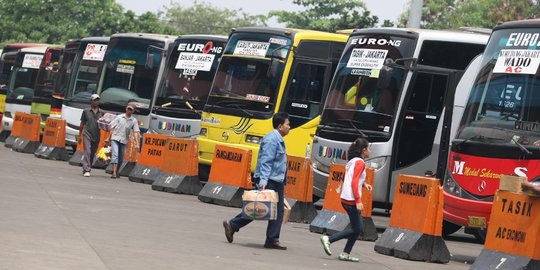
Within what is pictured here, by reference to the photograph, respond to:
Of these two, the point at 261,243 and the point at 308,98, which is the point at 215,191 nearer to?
the point at 308,98

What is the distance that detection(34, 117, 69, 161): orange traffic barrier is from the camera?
33156mm

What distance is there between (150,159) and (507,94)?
12.1 m

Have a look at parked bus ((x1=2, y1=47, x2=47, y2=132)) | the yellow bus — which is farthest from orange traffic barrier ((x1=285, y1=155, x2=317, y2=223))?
parked bus ((x1=2, y1=47, x2=47, y2=132))

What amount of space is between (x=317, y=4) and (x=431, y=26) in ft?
26.0

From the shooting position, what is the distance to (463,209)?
53.6 ft

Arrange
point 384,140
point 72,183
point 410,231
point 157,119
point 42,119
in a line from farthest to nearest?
1. point 42,119
2. point 157,119
3. point 72,183
4. point 384,140
5. point 410,231

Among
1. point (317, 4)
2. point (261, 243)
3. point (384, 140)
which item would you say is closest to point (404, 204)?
point (261, 243)

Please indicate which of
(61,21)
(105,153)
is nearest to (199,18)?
(61,21)

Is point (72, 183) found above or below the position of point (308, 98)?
below

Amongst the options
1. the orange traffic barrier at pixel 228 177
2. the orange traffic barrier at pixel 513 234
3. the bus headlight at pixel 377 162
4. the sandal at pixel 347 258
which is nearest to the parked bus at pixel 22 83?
the orange traffic barrier at pixel 228 177

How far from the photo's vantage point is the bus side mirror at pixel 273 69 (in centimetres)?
2484

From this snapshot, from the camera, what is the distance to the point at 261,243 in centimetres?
1619

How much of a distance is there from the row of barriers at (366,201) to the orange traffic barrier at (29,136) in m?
7.51

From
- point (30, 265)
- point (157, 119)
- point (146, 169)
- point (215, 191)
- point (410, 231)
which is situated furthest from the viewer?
point (157, 119)
